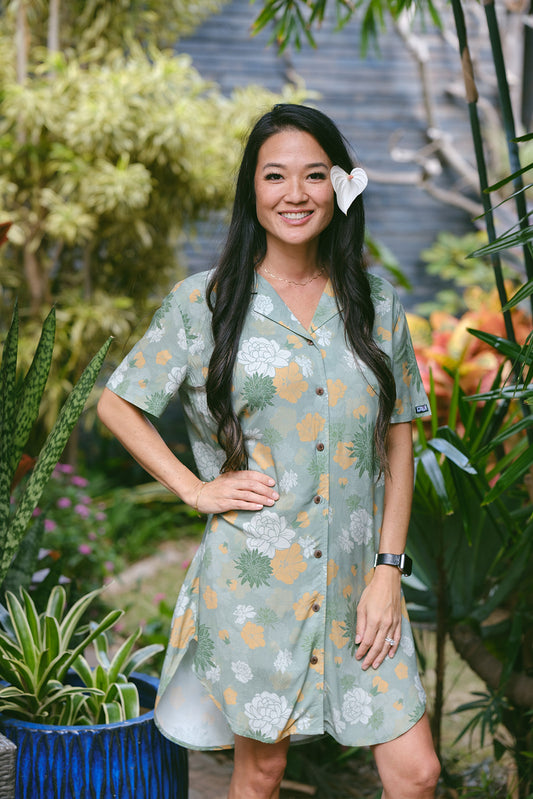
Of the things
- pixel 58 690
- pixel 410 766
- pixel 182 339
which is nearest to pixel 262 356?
pixel 182 339

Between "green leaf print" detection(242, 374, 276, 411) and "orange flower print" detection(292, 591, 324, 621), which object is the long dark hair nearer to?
"green leaf print" detection(242, 374, 276, 411)

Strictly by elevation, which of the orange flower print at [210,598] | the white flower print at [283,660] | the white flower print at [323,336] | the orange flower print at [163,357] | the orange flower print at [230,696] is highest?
the white flower print at [323,336]

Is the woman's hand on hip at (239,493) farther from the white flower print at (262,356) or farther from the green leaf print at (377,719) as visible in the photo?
the green leaf print at (377,719)

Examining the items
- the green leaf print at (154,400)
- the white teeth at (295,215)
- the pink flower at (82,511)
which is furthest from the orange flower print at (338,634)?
the pink flower at (82,511)

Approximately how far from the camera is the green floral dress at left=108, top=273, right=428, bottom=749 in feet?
5.44

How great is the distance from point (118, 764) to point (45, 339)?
95cm

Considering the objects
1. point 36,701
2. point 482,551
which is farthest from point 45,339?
point 482,551

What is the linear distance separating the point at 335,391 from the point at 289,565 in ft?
1.12

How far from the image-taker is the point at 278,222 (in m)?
1.71

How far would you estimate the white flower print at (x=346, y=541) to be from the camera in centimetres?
169

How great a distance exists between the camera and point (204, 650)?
173 cm

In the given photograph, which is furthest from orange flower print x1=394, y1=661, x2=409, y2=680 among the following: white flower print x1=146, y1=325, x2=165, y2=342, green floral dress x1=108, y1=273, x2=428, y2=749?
white flower print x1=146, y1=325, x2=165, y2=342

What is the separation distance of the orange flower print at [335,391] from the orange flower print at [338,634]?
1.38 ft

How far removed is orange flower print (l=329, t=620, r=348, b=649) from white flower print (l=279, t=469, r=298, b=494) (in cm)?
27
